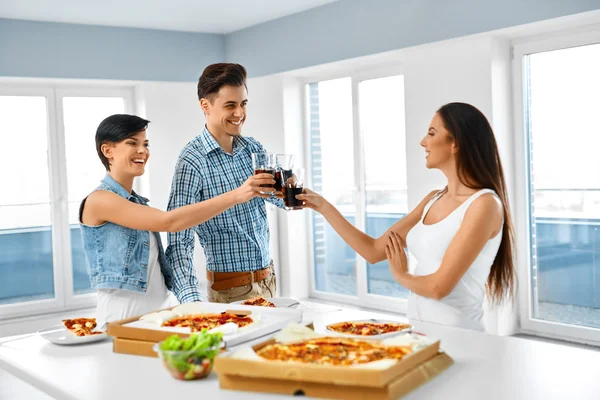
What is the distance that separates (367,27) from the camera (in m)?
5.13

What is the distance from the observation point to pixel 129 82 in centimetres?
599

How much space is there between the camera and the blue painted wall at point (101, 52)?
5.39m

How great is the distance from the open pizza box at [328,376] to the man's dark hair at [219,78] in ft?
4.20

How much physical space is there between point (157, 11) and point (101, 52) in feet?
2.42

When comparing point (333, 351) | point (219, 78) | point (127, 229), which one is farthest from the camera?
point (219, 78)

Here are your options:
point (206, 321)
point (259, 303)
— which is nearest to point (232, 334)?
point (206, 321)

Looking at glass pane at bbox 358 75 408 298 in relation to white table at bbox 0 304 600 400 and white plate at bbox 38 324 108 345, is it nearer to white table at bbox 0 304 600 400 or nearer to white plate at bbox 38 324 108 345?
white table at bbox 0 304 600 400

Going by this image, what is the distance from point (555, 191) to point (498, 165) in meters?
2.47

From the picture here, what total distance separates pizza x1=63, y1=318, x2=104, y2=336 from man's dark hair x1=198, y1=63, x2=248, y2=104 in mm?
951

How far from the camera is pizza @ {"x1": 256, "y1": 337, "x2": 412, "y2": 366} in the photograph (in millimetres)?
1352

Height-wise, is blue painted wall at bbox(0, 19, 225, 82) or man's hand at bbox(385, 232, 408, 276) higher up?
blue painted wall at bbox(0, 19, 225, 82)

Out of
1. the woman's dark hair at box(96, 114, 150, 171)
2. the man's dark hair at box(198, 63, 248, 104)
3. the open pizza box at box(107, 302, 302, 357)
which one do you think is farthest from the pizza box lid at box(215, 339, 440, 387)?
the man's dark hair at box(198, 63, 248, 104)

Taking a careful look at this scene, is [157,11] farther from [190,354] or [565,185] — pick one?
[190,354]

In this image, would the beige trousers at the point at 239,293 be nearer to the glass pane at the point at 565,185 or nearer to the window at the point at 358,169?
the glass pane at the point at 565,185
